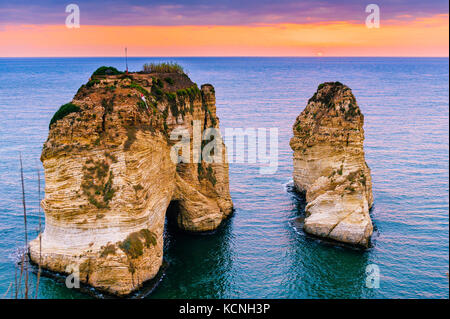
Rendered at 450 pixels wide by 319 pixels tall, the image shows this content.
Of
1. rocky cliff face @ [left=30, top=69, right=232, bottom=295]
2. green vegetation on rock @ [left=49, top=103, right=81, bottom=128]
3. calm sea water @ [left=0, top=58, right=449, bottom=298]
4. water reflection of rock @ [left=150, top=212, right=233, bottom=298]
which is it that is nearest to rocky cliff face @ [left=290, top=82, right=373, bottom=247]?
calm sea water @ [left=0, top=58, right=449, bottom=298]

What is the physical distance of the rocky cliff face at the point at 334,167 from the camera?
40.9 m

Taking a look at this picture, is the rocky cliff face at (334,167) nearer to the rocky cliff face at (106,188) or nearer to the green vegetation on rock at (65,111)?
the rocky cliff face at (106,188)

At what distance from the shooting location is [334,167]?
150 ft

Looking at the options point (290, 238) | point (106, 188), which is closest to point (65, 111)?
point (106, 188)

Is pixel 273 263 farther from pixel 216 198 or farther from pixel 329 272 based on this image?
pixel 216 198

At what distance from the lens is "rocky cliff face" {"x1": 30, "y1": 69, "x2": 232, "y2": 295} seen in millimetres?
31000

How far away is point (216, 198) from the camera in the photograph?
149 feet

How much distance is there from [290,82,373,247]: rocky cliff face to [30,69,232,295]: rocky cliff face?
17.0 metres

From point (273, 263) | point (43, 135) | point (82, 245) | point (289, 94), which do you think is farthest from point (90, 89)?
point (289, 94)

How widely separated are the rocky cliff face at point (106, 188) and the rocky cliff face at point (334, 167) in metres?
17.0

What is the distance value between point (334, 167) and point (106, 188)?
25.2 metres

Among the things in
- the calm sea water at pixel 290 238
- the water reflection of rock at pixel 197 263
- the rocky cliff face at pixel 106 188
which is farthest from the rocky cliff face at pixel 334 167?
the rocky cliff face at pixel 106 188

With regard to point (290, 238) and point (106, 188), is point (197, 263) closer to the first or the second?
point (290, 238)

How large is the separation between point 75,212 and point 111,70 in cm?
1470
